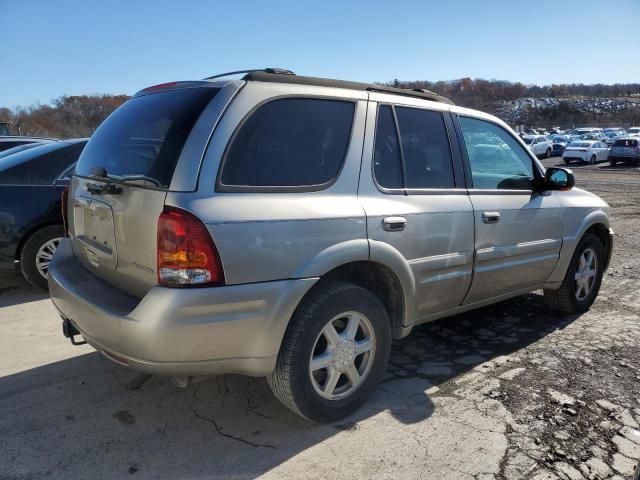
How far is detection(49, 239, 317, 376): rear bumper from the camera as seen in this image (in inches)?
92.6

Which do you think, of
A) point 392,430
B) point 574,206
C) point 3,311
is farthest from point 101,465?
point 574,206

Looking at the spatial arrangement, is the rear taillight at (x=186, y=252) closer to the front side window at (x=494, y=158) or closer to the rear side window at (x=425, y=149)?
the rear side window at (x=425, y=149)

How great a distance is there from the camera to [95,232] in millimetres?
2943

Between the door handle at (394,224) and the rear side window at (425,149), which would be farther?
the rear side window at (425,149)

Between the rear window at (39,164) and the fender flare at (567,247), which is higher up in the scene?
the rear window at (39,164)

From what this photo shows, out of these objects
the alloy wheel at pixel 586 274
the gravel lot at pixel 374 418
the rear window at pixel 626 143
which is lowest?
the gravel lot at pixel 374 418

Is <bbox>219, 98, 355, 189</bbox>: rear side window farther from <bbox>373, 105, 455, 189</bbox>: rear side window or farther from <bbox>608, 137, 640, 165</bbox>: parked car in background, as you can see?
<bbox>608, 137, 640, 165</bbox>: parked car in background

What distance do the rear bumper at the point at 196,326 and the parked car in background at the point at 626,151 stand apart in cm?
3220

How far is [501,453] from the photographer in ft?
8.86

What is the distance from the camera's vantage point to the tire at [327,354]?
2676 millimetres

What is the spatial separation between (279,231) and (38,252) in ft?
12.2

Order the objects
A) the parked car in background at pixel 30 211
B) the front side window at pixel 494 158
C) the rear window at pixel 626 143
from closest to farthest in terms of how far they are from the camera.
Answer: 1. the front side window at pixel 494 158
2. the parked car in background at pixel 30 211
3. the rear window at pixel 626 143

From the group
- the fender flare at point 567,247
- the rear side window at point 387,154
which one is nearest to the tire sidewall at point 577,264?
the fender flare at point 567,247

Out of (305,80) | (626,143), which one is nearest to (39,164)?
(305,80)
